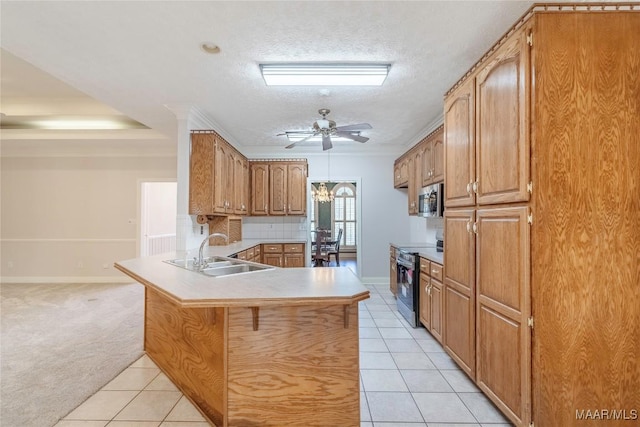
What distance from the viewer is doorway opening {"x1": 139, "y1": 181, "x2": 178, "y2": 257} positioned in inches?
218

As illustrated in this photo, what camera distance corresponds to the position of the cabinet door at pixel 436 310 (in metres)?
2.82

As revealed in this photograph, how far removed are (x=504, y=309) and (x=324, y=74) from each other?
2303mm

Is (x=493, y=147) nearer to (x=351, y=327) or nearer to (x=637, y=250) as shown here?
(x=637, y=250)

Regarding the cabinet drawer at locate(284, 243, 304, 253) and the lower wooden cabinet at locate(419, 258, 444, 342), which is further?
the cabinet drawer at locate(284, 243, 304, 253)

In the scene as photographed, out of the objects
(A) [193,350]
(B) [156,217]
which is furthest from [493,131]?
(B) [156,217]

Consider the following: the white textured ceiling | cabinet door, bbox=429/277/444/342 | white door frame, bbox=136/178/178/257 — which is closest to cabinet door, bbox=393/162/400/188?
the white textured ceiling

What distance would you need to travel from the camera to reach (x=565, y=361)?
157 cm

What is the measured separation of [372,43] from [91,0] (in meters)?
1.86

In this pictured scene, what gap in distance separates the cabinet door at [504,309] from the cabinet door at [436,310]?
2.31 ft

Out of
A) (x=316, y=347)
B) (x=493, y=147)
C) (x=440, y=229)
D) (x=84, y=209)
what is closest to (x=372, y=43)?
(x=493, y=147)

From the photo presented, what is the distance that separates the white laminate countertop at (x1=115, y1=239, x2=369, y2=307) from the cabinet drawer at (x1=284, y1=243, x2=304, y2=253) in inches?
110

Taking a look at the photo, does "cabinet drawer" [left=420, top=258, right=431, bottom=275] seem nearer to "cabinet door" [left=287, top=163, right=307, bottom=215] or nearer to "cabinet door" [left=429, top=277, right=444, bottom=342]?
"cabinet door" [left=429, top=277, right=444, bottom=342]

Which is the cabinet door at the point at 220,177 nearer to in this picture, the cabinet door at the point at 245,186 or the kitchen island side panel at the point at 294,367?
the cabinet door at the point at 245,186

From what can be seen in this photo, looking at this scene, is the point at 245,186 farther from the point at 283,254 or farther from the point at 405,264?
the point at 405,264
